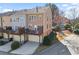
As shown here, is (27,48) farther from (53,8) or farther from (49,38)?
(53,8)

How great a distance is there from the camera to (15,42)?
269 cm

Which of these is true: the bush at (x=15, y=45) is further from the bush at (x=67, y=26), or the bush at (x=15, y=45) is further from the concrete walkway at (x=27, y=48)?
the bush at (x=67, y=26)

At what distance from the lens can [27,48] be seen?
2701mm

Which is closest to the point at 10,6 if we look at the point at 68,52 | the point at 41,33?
the point at 41,33

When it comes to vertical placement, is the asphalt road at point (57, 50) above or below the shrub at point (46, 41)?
below

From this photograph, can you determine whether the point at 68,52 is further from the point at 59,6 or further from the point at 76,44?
the point at 59,6

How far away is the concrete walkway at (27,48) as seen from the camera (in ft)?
8.82

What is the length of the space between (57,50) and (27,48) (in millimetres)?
294

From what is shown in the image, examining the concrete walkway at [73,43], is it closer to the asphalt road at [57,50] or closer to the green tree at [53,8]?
the asphalt road at [57,50]

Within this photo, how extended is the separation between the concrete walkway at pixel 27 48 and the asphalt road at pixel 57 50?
0.26 ft

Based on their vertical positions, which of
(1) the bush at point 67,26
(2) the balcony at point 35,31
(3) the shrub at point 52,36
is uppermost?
(1) the bush at point 67,26

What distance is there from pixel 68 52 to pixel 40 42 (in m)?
0.29

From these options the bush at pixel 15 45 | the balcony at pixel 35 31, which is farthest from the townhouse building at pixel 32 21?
the bush at pixel 15 45
